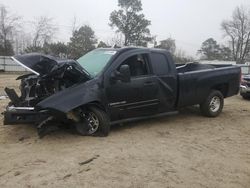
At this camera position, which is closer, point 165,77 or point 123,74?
point 123,74

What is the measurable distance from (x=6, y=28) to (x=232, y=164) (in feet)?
150

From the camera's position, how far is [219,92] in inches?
410

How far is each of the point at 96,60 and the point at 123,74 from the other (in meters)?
1.03

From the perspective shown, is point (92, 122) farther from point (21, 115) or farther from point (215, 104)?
point (215, 104)

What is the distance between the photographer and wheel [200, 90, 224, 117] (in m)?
10.1

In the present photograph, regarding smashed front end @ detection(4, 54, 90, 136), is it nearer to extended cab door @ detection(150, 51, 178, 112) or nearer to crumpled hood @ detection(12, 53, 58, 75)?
crumpled hood @ detection(12, 53, 58, 75)

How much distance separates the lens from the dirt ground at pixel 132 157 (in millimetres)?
5449

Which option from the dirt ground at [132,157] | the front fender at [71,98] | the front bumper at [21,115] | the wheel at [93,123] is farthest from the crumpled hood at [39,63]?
the dirt ground at [132,157]

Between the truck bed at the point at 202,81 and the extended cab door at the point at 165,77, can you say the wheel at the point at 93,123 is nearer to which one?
the extended cab door at the point at 165,77

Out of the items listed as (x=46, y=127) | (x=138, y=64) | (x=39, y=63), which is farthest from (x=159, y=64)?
(x=46, y=127)

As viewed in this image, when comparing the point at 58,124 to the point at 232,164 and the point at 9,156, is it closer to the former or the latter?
the point at 9,156

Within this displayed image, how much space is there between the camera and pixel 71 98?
7312 millimetres

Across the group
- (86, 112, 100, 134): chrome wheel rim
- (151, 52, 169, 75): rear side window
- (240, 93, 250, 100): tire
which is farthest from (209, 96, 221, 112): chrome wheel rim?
(240, 93, 250, 100): tire

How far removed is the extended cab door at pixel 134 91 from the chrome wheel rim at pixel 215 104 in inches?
81.7
